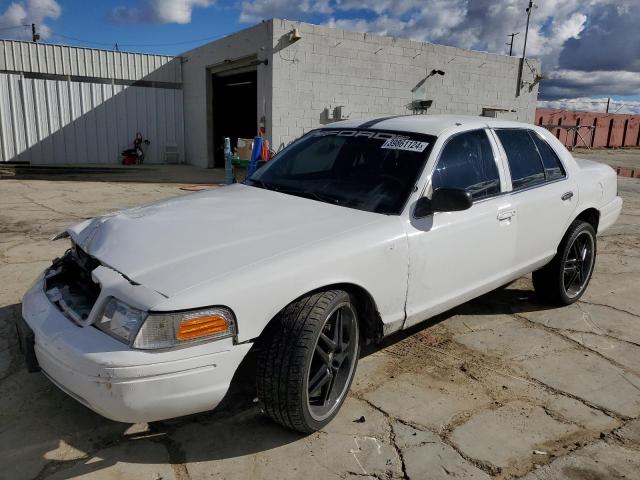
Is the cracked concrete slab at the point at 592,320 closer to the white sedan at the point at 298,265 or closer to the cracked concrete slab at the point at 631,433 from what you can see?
the white sedan at the point at 298,265

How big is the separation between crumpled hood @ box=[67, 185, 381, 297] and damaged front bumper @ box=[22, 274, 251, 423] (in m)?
0.17

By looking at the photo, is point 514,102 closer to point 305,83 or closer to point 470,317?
point 305,83

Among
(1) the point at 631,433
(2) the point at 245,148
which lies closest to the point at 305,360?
(1) the point at 631,433

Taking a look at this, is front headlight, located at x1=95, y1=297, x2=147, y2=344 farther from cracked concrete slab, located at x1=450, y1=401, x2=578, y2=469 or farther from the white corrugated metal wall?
the white corrugated metal wall

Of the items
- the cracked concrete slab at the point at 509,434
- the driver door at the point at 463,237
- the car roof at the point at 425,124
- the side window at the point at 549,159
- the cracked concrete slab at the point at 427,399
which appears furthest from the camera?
the side window at the point at 549,159

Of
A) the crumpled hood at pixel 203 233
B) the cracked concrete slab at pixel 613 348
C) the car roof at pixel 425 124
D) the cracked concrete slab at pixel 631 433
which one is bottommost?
the cracked concrete slab at pixel 631 433

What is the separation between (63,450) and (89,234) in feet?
3.85

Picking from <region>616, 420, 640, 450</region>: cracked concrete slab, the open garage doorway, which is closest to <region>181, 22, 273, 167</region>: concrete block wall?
the open garage doorway

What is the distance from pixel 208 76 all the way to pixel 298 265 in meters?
14.9

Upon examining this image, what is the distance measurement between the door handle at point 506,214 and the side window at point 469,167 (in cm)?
16

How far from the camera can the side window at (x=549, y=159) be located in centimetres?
432

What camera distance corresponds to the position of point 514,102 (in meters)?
17.3

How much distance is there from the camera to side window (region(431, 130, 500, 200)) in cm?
341

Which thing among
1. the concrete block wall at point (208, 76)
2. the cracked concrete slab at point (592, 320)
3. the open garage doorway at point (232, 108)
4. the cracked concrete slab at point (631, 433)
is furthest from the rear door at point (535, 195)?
the open garage doorway at point (232, 108)
